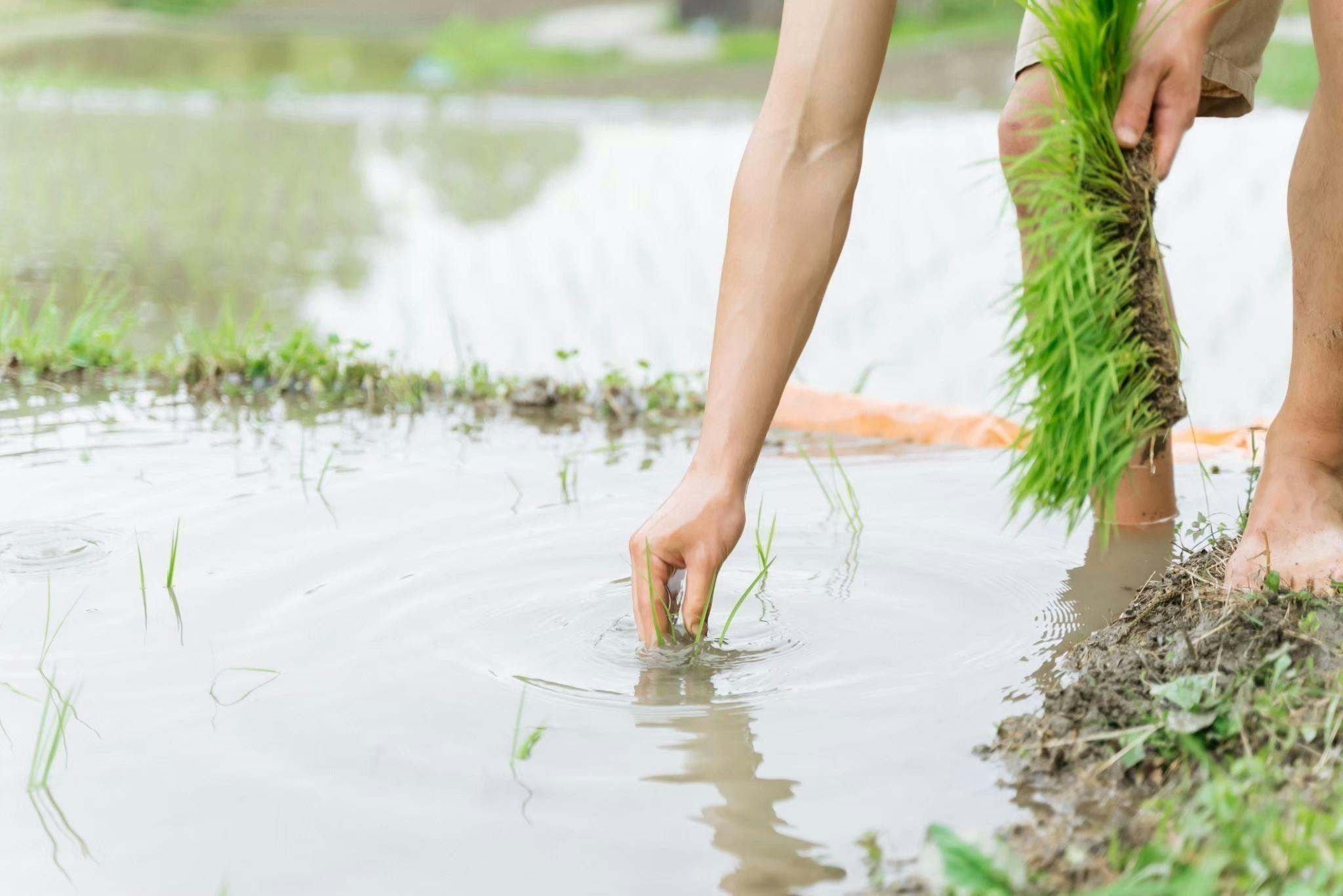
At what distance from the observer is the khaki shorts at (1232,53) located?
1.80m

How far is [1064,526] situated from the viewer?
6.88 ft

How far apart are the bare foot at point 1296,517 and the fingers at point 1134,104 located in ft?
1.49

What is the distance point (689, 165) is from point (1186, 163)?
7.29ft

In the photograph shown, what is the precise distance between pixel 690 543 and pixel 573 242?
11.4 feet

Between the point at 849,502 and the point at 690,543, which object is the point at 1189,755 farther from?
the point at 849,502

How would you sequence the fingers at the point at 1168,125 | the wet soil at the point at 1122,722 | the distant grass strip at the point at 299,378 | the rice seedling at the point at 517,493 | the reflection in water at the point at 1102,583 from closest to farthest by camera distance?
the wet soil at the point at 1122,722 → the fingers at the point at 1168,125 → the reflection in water at the point at 1102,583 → the rice seedling at the point at 517,493 → the distant grass strip at the point at 299,378

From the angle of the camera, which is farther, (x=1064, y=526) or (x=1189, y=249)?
(x=1189, y=249)

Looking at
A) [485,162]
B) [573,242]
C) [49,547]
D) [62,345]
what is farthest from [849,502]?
[485,162]

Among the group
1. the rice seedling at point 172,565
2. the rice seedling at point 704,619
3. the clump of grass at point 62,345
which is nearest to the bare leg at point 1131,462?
the rice seedling at point 704,619

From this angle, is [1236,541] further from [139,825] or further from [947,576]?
[139,825]

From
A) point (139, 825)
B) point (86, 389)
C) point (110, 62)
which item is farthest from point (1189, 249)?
point (110, 62)

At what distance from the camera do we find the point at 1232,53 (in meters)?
1.83

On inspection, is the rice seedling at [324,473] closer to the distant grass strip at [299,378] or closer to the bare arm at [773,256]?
the distant grass strip at [299,378]

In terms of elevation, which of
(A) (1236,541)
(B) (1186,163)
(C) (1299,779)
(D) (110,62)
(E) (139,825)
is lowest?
(E) (139,825)
